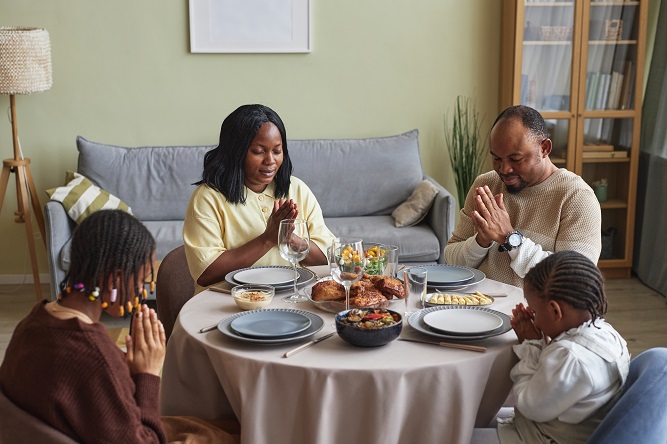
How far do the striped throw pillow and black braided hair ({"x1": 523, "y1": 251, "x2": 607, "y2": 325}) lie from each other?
9.17 feet

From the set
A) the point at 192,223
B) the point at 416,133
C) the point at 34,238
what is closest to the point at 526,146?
the point at 192,223

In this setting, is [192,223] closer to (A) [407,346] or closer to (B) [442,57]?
(A) [407,346]

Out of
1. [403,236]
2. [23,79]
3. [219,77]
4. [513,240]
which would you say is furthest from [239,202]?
[219,77]

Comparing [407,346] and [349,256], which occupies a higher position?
[349,256]

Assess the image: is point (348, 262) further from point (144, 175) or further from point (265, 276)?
point (144, 175)

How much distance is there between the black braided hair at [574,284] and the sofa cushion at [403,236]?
7.62 feet

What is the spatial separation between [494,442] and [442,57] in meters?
3.40

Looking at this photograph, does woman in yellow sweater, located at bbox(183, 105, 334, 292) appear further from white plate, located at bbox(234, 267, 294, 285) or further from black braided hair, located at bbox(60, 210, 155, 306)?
black braided hair, located at bbox(60, 210, 155, 306)

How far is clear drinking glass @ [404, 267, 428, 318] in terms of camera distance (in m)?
2.16

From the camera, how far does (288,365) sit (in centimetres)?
187

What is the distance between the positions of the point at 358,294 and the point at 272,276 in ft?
1.30

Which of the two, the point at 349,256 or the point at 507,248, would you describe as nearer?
the point at 349,256

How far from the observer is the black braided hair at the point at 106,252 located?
5.61 feet

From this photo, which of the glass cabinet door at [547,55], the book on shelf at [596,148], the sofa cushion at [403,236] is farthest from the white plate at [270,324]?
the book on shelf at [596,148]
